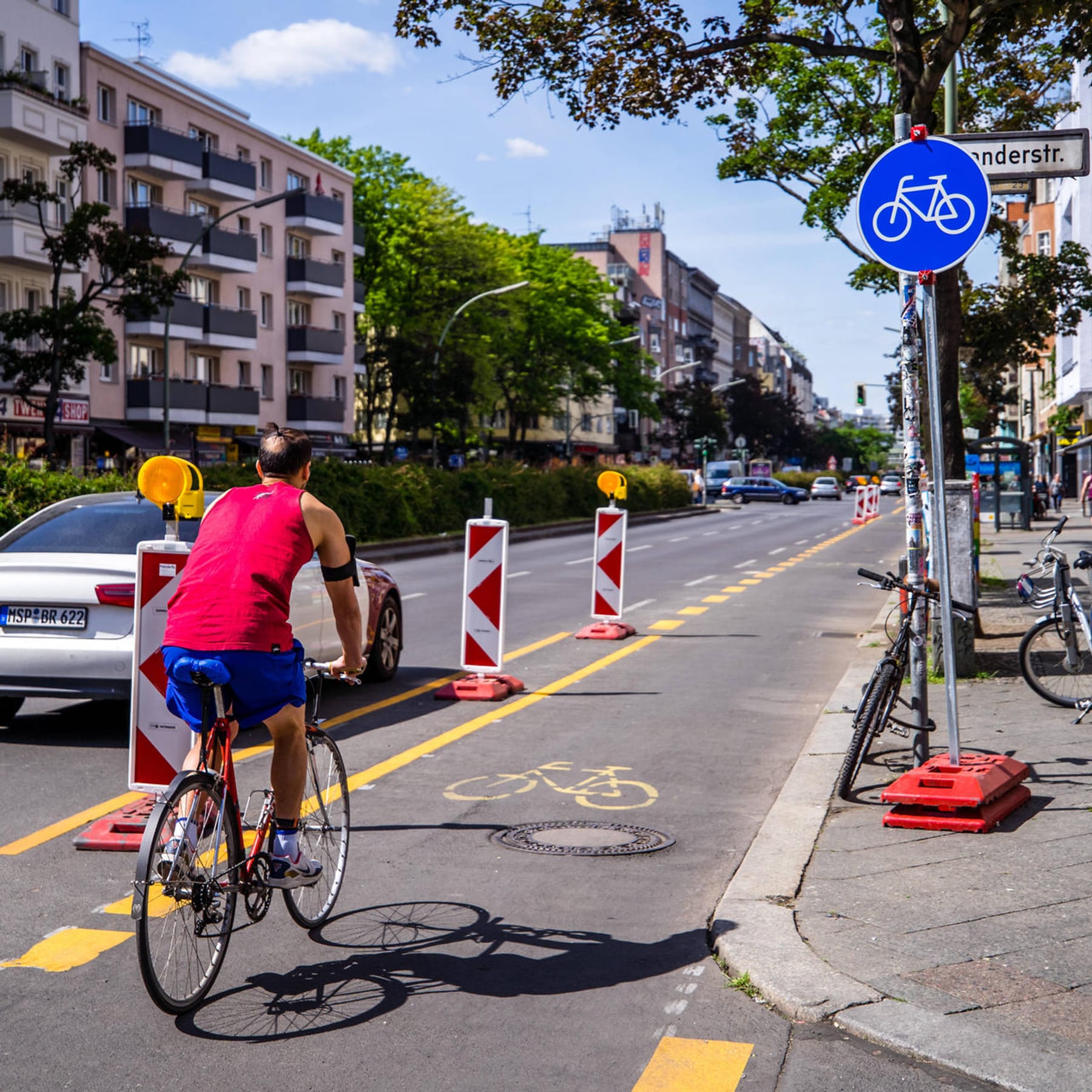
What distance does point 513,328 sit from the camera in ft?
237

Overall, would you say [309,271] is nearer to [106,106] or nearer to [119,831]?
[106,106]

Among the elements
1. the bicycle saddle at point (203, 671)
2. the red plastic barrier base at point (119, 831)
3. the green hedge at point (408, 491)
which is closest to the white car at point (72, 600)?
the red plastic barrier base at point (119, 831)

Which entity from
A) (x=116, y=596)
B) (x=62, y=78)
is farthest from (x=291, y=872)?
(x=62, y=78)

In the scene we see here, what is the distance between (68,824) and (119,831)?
507mm

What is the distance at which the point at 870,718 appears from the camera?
7.54 meters

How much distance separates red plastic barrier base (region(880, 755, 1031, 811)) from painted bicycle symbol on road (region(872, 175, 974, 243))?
240 centimetres

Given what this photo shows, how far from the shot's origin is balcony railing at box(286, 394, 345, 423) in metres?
62.4

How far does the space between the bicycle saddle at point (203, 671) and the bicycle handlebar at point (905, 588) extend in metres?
3.69

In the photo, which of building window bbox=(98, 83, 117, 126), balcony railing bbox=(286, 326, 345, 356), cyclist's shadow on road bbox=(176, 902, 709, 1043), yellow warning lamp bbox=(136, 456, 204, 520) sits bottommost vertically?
cyclist's shadow on road bbox=(176, 902, 709, 1043)

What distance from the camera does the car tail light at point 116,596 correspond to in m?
8.96

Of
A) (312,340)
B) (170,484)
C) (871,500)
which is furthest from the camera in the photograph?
(312,340)

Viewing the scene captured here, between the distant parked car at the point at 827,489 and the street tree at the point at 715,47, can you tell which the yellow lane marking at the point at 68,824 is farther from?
the distant parked car at the point at 827,489

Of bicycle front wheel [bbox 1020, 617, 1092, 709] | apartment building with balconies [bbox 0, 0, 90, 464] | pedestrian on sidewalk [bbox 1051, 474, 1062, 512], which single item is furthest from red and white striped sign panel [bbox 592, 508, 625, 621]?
pedestrian on sidewalk [bbox 1051, 474, 1062, 512]

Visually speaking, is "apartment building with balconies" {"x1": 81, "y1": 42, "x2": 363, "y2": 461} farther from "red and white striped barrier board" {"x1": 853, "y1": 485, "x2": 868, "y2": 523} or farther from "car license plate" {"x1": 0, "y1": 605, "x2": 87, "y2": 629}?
"car license plate" {"x1": 0, "y1": 605, "x2": 87, "y2": 629}
